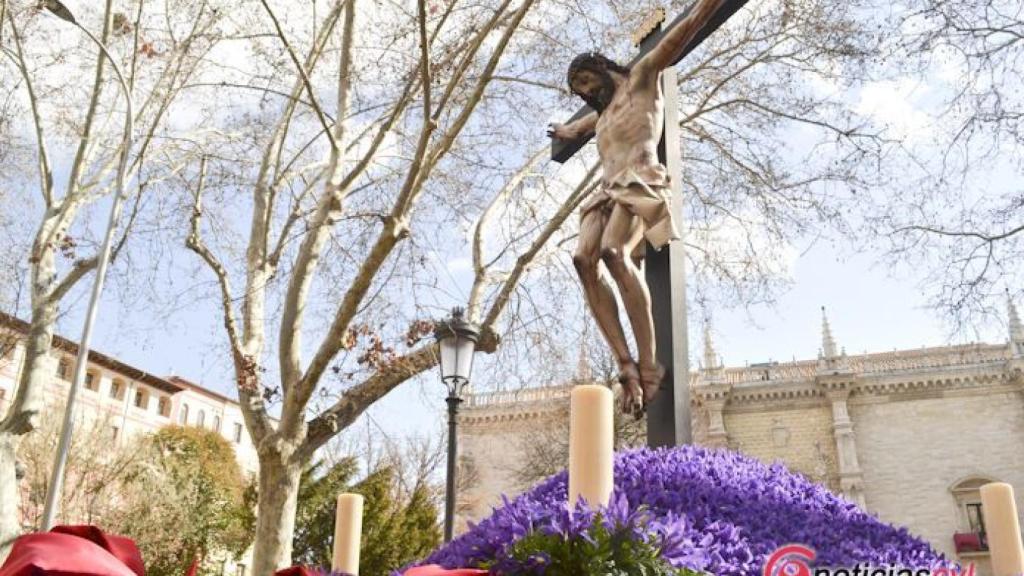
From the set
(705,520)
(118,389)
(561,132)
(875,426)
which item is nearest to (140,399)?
(118,389)

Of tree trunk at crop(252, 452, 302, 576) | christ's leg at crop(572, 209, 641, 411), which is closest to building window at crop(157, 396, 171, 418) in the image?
tree trunk at crop(252, 452, 302, 576)

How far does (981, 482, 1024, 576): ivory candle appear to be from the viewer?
208cm

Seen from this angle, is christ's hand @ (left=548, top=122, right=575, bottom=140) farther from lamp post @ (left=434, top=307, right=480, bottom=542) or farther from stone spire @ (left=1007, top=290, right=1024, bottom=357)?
stone spire @ (left=1007, top=290, right=1024, bottom=357)

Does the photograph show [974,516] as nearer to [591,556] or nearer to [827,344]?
[827,344]

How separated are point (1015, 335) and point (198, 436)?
38.7m

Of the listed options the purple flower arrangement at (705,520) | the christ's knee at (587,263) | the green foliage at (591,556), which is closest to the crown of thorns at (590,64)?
the christ's knee at (587,263)

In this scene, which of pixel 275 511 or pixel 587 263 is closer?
pixel 587 263

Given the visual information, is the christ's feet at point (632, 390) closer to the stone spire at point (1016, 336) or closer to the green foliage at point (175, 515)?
the green foliage at point (175, 515)

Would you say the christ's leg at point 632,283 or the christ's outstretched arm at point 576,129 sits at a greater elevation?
the christ's outstretched arm at point 576,129

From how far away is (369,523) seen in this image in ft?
72.7

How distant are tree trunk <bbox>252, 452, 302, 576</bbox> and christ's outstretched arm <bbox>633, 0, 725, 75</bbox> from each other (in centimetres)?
707

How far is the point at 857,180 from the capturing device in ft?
38.5

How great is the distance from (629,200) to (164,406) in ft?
198

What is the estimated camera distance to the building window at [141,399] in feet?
183
